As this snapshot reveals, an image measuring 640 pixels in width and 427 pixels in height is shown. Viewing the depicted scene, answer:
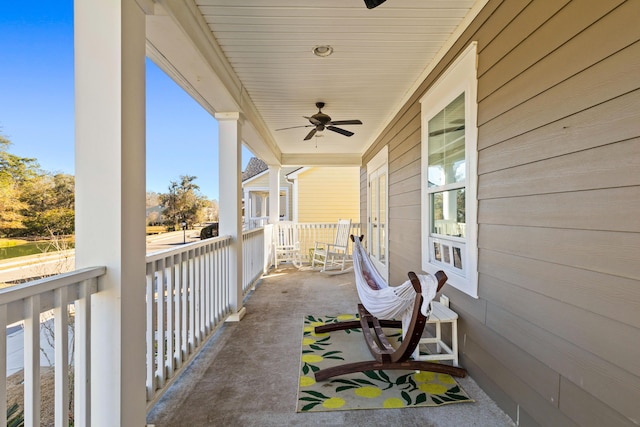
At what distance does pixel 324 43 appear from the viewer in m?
2.63

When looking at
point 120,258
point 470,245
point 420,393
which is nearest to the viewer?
point 120,258

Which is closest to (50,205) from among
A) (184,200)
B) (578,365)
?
(578,365)

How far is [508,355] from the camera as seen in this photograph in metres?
1.84

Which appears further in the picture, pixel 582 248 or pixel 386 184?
pixel 386 184

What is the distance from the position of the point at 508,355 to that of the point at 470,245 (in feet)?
2.38

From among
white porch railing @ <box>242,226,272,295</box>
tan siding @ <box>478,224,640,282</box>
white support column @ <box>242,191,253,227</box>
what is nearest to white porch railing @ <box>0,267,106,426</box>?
tan siding @ <box>478,224,640,282</box>

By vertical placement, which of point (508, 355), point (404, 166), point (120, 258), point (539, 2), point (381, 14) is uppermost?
point (381, 14)

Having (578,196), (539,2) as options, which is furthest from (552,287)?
(539,2)

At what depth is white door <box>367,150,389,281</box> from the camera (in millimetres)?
5074

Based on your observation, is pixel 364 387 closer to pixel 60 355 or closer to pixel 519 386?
pixel 519 386

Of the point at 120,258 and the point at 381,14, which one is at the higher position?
the point at 381,14

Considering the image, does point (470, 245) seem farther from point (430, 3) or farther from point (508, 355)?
point (430, 3)

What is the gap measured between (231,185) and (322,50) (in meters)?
1.70

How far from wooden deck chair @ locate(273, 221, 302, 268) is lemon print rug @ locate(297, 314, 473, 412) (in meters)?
4.27
